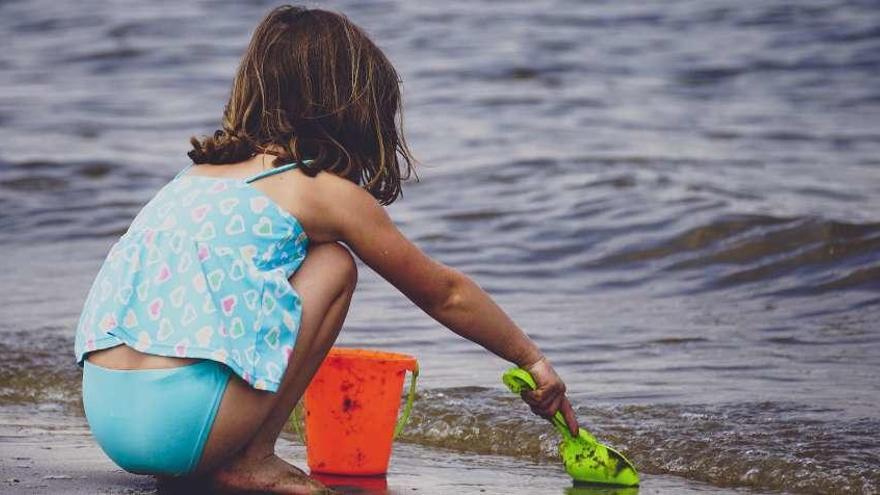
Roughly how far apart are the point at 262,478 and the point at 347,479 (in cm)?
41

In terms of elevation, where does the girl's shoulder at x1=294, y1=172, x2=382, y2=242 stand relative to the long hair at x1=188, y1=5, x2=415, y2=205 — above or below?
below

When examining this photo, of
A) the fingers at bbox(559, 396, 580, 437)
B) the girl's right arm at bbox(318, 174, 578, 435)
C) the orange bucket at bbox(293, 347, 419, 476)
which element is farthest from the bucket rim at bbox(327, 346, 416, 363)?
the fingers at bbox(559, 396, 580, 437)

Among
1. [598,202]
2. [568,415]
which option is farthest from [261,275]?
[598,202]

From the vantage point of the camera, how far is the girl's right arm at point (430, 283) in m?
2.99

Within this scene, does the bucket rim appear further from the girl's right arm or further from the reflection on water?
the reflection on water

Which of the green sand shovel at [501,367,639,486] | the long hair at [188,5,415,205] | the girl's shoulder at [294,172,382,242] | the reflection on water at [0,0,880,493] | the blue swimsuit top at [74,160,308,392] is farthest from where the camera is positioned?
the reflection on water at [0,0,880,493]

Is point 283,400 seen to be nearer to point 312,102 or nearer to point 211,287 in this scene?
point 211,287

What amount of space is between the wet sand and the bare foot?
0.49 ft

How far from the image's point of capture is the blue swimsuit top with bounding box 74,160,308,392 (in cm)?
286

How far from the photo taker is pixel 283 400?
301 cm

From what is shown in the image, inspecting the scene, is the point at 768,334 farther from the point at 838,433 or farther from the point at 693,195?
the point at 693,195

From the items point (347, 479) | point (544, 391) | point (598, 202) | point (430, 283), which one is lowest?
point (598, 202)

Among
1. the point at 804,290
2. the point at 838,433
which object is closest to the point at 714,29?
the point at 804,290

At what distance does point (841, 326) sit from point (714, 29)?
9.89m
